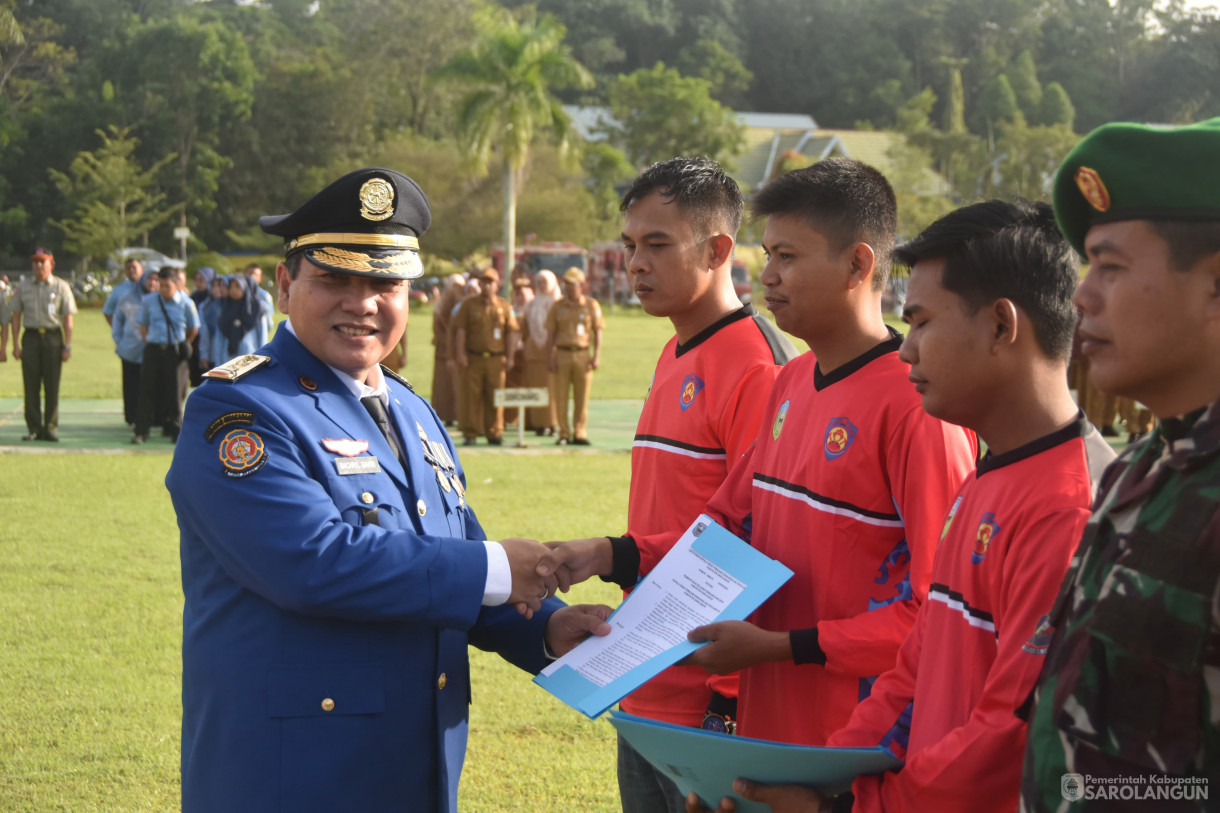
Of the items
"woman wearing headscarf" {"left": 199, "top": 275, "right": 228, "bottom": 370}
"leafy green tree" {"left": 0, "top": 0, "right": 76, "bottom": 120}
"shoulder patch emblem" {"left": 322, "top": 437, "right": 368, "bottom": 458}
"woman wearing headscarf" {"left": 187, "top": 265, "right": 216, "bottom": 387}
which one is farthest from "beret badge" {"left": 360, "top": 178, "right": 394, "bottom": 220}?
"leafy green tree" {"left": 0, "top": 0, "right": 76, "bottom": 120}

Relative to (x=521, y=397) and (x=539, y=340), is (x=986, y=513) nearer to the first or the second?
(x=521, y=397)

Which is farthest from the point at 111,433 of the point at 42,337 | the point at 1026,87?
the point at 1026,87

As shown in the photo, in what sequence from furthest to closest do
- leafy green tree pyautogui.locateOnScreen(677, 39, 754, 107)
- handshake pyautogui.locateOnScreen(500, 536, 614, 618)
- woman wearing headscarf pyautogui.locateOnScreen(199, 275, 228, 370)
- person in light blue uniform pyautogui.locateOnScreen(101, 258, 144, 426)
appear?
1. leafy green tree pyautogui.locateOnScreen(677, 39, 754, 107)
2. woman wearing headscarf pyautogui.locateOnScreen(199, 275, 228, 370)
3. person in light blue uniform pyautogui.locateOnScreen(101, 258, 144, 426)
4. handshake pyautogui.locateOnScreen(500, 536, 614, 618)

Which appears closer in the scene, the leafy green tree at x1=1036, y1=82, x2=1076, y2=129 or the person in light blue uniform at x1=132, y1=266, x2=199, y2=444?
the person in light blue uniform at x1=132, y1=266, x2=199, y2=444

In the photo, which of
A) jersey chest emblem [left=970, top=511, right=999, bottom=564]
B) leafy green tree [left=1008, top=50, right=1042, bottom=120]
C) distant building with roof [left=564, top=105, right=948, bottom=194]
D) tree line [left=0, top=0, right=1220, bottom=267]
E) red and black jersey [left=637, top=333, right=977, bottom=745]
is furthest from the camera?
leafy green tree [left=1008, top=50, right=1042, bottom=120]

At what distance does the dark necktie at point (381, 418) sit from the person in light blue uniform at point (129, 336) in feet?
40.0

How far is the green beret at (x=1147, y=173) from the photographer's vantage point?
1.52 meters

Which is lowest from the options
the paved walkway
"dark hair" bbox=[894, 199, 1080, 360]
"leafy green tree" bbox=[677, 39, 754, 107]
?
the paved walkway

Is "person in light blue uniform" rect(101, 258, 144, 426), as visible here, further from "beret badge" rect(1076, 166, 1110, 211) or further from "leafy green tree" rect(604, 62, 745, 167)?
"leafy green tree" rect(604, 62, 745, 167)

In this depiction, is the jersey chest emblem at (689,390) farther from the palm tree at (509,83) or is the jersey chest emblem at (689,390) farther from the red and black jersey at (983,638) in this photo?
the palm tree at (509,83)

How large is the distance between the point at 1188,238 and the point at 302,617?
1.79 metres

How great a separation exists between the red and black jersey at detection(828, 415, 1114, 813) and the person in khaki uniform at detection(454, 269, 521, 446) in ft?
39.9

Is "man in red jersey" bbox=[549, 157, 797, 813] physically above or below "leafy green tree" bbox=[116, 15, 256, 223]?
below

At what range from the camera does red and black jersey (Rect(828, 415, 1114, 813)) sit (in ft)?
6.20
